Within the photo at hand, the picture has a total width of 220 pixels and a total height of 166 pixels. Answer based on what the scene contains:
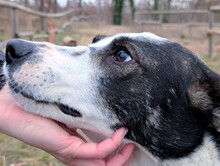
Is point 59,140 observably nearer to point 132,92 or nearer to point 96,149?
point 96,149

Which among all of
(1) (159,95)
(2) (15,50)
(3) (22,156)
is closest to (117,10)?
(3) (22,156)

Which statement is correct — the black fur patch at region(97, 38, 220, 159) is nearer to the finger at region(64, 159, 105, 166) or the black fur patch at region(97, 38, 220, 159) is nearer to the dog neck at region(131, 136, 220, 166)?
the dog neck at region(131, 136, 220, 166)

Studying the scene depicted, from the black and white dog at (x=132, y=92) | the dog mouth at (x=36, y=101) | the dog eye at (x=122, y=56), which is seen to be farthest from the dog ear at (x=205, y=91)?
the dog mouth at (x=36, y=101)

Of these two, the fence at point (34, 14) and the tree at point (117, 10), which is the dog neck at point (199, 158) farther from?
the tree at point (117, 10)

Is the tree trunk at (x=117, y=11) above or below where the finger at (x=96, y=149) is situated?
below

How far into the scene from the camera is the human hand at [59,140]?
2.42m

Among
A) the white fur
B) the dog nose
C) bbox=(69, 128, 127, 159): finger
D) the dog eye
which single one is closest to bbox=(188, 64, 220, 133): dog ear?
the white fur

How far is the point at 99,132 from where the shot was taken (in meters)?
2.58

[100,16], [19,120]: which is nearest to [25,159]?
[19,120]

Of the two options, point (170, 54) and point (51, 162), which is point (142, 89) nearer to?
point (170, 54)

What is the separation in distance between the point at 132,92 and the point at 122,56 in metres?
0.24

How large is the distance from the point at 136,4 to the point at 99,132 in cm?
3511

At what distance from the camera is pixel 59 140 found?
242cm

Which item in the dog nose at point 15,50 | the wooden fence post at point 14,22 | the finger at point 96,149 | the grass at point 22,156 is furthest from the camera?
the wooden fence post at point 14,22
